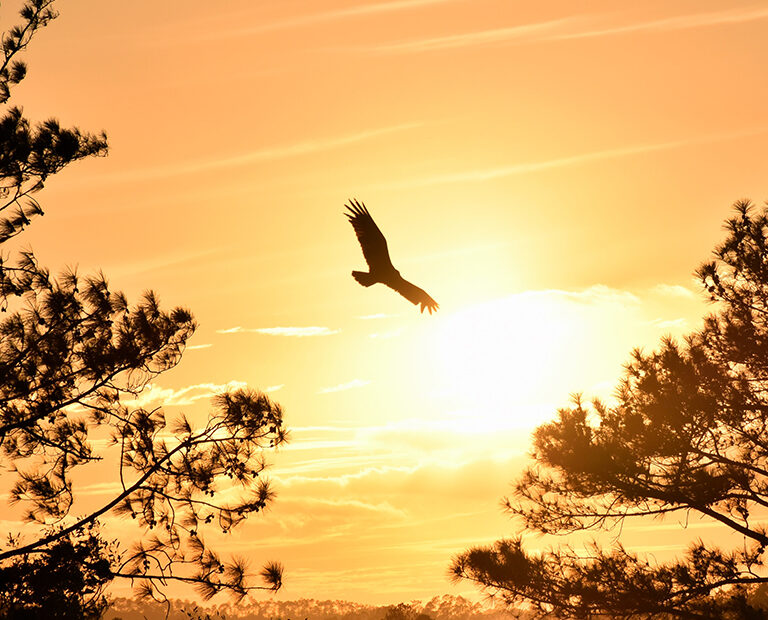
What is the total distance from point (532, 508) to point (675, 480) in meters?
3.02

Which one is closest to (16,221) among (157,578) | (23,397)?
(23,397)

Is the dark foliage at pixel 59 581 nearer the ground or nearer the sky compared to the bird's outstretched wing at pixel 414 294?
nearer the ground

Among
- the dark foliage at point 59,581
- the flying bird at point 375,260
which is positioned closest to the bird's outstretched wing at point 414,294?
the flying bird at point 375,260

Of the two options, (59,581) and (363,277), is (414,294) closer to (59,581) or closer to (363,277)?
(363,277)

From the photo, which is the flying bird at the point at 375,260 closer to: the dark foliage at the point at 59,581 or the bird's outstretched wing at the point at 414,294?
the bird's outstretched wing at the point at 414,294

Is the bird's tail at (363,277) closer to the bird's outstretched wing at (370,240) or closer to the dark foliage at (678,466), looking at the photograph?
the bird's outstretched wing at (370,240)

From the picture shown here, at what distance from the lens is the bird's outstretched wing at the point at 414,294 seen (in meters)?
10.5

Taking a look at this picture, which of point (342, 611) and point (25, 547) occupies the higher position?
point (25, 547)

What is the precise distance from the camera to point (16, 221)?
1320 cm

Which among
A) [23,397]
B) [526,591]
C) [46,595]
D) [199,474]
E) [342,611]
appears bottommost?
[342,611]

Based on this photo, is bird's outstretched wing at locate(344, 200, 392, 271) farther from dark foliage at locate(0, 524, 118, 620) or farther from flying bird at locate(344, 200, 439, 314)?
dark foliage at locate(0, 524, 118, 620)

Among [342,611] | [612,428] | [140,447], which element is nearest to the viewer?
[140,447]

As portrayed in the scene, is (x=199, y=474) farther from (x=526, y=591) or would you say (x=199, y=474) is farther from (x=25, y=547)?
(x=526, y=591)

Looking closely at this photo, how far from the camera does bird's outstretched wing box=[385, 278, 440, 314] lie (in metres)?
10.5
